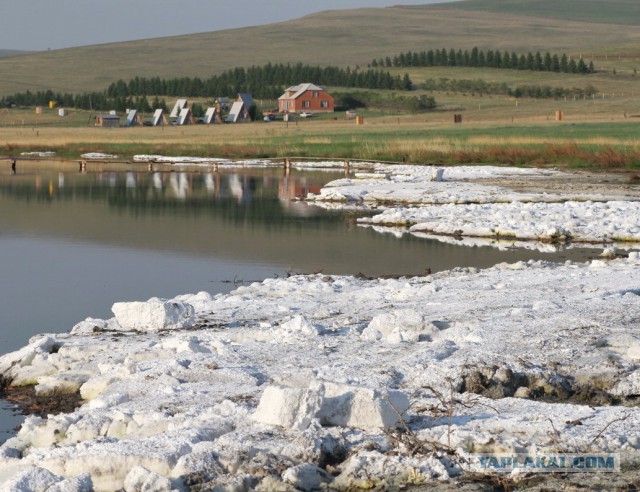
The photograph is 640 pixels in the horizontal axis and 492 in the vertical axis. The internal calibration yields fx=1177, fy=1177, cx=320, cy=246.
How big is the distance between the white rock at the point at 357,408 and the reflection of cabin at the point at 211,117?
330 feet

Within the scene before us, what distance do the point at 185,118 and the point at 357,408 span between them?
102 meters

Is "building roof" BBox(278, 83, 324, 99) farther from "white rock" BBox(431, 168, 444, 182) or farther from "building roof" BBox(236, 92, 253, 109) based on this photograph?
"white rock" BBox(431, 168, 444, 182)

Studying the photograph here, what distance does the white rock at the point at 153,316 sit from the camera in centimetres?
1205

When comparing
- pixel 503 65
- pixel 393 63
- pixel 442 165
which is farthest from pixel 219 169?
pixel 393 63

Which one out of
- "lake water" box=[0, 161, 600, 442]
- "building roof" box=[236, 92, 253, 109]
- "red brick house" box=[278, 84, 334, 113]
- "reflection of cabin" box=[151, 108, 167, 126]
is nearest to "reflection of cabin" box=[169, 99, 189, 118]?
"reflection of cabin" box=[151, 108, 167, 126]

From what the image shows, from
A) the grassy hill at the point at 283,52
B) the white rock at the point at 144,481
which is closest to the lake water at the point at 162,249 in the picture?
the white rock at the point at 144,481

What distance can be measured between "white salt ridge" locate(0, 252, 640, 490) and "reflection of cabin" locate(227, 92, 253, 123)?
9648cm

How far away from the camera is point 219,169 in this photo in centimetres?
4806

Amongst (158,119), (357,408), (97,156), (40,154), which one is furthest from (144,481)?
(158,119)

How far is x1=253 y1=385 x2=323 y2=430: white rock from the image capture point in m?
7.77

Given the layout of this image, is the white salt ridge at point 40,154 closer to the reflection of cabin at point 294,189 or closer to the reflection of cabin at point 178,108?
the reflection of cabin at point 294,189

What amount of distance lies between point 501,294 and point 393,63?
154m

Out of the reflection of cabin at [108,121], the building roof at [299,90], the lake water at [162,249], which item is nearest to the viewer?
the lake water at [162,249]

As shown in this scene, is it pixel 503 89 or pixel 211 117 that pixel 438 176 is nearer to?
pixel 211 117
